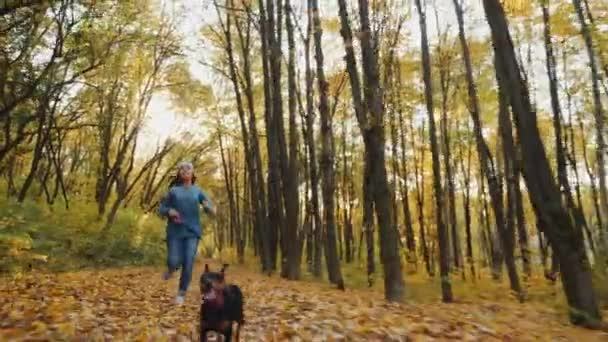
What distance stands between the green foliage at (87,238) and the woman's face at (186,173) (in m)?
7.82

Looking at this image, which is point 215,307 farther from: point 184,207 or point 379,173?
point 379,173

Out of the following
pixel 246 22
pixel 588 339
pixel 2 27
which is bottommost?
pixel 588 339

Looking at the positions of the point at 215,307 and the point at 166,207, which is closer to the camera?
the point at 215,307

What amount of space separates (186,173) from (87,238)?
13.7 metres

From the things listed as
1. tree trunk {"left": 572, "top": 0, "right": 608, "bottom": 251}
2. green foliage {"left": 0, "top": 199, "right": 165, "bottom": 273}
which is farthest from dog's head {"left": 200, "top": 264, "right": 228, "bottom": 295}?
tree trunk {"left": 572, "top": 0, "right": 608, "bottom": 251}

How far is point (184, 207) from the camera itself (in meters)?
6.63

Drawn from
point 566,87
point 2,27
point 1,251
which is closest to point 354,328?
point 1,251

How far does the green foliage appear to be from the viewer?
15285 mm

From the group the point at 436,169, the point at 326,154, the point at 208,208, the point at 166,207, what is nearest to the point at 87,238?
the point at 326,154

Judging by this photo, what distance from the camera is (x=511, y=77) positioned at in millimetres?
7898

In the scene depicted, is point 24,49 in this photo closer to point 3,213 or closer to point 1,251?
point 3,213

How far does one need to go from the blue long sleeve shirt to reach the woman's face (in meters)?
0.11

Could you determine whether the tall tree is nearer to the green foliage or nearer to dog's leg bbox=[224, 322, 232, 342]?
dog's leg bbox=[224, 322, 232, 342]

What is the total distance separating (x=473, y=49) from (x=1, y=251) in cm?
1865
